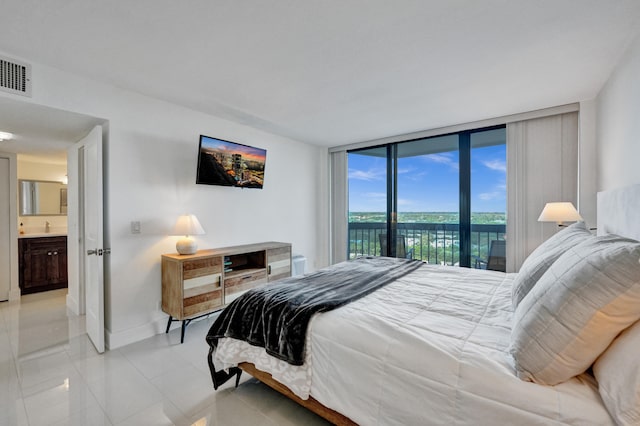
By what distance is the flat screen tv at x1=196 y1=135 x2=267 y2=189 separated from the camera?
322 cm

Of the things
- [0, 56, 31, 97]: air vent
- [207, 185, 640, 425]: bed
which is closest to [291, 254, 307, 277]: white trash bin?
[207, 185, 640, 425]: bed

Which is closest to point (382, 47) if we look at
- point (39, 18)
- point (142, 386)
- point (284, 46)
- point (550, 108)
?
point (284, 46)

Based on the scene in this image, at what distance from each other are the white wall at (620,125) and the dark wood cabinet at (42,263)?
22.8 ft

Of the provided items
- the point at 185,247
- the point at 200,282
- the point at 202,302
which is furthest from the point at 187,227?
the point at 202,302

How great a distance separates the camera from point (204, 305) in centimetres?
287

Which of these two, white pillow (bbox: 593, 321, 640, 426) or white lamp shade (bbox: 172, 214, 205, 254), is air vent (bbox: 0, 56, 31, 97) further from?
white pillow (bbox: 593, 321, 640, 426)

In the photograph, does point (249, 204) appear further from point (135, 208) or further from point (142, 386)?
point (142, 386)

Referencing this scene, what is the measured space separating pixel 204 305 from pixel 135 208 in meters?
1.20

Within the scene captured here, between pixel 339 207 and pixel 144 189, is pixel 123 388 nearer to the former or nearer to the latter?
pixel 144 189

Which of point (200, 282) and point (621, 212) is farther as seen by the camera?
point (200, 282)

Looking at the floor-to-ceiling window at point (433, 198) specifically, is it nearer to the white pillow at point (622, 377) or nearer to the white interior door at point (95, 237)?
the white pillow at point (622, 377)

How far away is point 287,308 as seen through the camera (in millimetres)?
1686

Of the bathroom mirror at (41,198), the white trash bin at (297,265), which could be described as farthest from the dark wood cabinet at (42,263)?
the white trash bin at (297,265)

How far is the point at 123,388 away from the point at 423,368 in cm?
213
